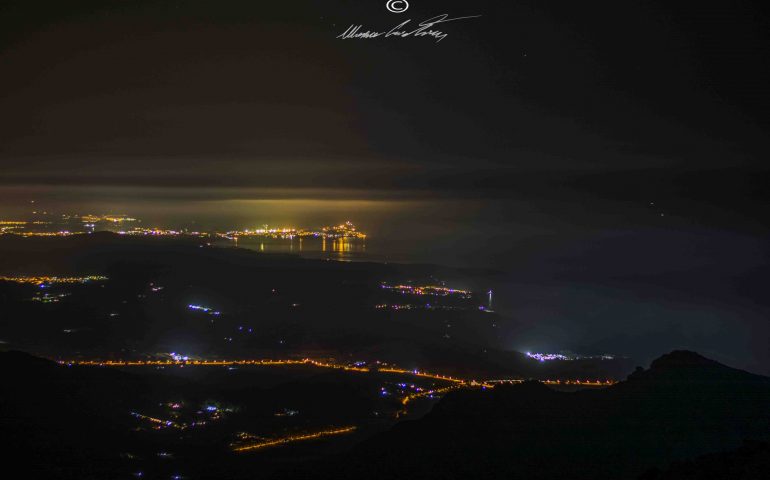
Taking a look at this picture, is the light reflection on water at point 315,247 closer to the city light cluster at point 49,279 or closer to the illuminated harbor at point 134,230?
the illuminated harbor at point 134,230

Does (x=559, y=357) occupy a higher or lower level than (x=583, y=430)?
lower

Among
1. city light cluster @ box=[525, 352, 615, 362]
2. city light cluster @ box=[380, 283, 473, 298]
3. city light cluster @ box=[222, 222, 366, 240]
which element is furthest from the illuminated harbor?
city light cluster @ box=[525, 352, 615, 362]

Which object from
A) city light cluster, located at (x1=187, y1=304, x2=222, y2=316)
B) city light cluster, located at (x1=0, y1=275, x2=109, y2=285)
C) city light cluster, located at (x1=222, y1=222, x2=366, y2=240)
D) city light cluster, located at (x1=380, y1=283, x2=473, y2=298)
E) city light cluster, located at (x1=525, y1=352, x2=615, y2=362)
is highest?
city light cluster, located at (x1=222, y1=222, x2=366, y2=240)

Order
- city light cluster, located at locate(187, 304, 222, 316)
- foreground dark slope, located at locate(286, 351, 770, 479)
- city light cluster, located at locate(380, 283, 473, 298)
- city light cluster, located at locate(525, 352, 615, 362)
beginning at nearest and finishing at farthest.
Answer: foreground dark slope, located at locate(286, 351, 770, 479) → city light cluster, located at locate(525, 352, 615, 362) → city light cluster, located at locate(187, 304, 222, 316) → city light cluster, located at locate(380, 283, 473, 298)

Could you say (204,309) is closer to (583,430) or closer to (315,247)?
(583,430)

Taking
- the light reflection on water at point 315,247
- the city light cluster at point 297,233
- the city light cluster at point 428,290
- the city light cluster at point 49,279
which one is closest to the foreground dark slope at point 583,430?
the city light cluster at point 428,290

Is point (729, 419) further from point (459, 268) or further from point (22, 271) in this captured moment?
point (22, 271)

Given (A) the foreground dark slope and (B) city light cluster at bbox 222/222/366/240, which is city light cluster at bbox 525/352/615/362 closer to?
(A) the foreground dark slope

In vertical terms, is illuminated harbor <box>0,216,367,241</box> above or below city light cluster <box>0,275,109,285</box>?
above

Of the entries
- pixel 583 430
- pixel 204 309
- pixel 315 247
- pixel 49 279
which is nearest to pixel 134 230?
pixel 315 247
